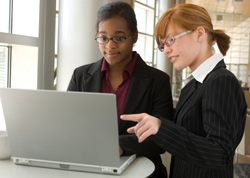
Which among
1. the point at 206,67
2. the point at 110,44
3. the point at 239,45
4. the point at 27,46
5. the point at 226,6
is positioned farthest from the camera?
the point at 239,45

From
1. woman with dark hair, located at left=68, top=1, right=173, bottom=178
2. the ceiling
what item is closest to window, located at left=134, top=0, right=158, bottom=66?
woman with dark hair, located at left=68, top=1, right=173, bottom=178

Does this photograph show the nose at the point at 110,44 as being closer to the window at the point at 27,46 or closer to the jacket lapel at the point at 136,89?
the jacket lapel at the point at 136,89

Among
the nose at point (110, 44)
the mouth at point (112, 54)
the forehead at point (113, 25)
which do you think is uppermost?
the forehead at point (113, 25)

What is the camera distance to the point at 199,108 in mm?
1258

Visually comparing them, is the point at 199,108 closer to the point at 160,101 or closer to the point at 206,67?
the point at 206,67

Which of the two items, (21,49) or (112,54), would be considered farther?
(21,49)

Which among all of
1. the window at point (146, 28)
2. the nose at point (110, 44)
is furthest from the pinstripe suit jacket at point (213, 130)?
the window at point (146, 28)

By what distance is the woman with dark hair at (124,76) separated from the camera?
1.73 meters

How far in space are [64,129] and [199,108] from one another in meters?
0.52

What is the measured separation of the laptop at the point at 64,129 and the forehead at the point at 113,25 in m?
0.67

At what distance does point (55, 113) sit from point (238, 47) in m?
17.0

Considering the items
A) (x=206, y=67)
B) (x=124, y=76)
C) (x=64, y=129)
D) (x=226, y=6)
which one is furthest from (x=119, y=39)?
(x=226, y=6)

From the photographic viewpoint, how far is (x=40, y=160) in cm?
132

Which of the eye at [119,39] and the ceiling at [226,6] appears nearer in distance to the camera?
the eye at [119,39]
